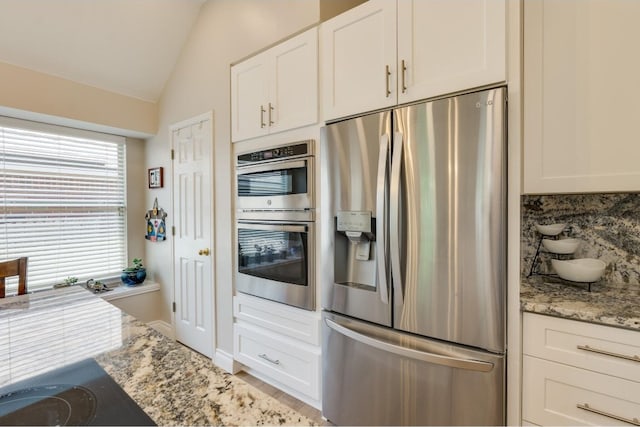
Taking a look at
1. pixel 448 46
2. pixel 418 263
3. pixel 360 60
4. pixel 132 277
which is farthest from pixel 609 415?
pixel 132 277

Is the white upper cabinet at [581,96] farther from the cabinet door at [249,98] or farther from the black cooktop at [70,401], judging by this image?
the black cooktop at [70,401]

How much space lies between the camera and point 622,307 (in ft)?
3.60

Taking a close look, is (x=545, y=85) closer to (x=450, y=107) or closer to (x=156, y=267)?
(x=450, y=107)

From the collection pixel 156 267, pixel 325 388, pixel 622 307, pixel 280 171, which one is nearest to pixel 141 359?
pixel 325 388

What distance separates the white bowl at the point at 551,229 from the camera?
1.50 meters

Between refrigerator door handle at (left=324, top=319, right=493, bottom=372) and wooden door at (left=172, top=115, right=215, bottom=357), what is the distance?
142 centimetres

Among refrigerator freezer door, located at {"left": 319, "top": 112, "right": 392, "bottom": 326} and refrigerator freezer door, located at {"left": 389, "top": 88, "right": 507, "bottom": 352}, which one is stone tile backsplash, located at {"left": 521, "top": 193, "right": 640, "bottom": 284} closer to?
refrigerator freezer door, located at {"left": 389, "top": 88, "right": 507, "bottom": 352}

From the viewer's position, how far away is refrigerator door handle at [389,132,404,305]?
1360mm

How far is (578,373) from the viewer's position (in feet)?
3.53

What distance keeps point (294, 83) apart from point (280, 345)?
1750mm

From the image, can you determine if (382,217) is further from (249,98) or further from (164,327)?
(164,327)

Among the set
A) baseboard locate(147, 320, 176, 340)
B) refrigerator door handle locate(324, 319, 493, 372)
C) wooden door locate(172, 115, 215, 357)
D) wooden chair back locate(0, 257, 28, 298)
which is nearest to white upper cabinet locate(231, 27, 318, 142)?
wooden door locate(172, 115, 215, 357)

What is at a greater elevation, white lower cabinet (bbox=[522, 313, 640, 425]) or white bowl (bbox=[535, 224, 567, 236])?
white bowl (bbox=[535, 224, 567, 236])

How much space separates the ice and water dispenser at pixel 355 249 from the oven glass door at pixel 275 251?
27cm
